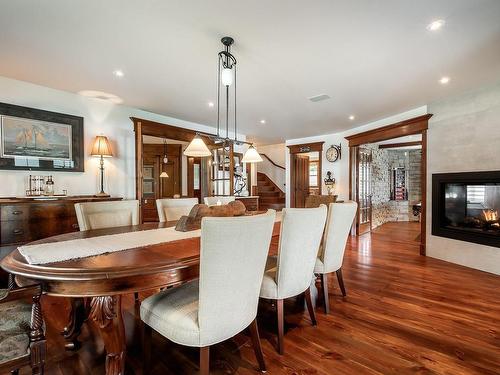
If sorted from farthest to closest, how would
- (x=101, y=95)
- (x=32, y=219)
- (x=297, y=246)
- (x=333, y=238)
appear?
1. (x=101, y=95)
2. (x=32, y=219)
3. (x=333, y=238)
4. (x=297, y=246)

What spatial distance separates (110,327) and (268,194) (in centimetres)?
777

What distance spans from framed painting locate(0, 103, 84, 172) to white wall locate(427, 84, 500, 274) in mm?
5460

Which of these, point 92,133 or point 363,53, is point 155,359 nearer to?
point 363,53

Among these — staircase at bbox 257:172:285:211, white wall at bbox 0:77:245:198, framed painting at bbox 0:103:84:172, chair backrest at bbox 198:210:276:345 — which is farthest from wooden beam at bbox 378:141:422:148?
framed painting at bbox 0:103:84:172

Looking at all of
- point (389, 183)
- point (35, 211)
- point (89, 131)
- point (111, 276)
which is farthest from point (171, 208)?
point (389, 183)

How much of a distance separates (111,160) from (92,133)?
1.56 ft

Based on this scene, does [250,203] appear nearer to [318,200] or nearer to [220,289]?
[318,200]

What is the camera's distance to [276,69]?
9.25 feet

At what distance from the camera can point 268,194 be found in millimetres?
8938

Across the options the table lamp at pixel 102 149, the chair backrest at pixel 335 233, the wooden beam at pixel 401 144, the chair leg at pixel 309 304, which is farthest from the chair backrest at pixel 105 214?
the wooden beam at pixel 401 144

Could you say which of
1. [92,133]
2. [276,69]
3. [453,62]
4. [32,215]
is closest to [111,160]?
[92,133]

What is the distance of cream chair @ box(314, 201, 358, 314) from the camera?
2.22m

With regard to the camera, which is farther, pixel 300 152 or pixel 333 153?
pixel 300 152

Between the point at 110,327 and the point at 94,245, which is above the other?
the point at 94,245
